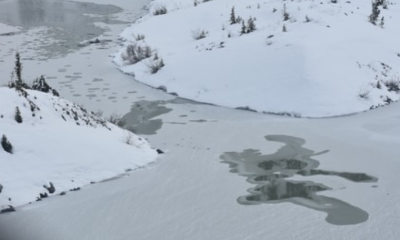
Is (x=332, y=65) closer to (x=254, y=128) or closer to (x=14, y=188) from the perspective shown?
(x=254, y=128)

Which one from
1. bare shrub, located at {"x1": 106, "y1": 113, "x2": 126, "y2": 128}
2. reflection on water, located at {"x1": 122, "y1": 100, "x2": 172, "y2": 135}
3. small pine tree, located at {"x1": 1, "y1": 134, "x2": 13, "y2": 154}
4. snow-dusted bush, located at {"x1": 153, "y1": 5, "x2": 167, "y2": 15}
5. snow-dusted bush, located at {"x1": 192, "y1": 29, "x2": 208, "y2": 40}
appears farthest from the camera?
snow-dusted bush, located at {"x1": 153, "y1": 5, "x2": 167, "y2": 15}

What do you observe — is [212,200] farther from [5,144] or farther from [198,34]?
[198,34]

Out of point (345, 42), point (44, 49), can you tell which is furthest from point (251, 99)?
point (44, 49)

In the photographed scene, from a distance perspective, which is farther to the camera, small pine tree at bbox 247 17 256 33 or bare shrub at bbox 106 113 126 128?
small pine tree at bbox 247 17 256 33

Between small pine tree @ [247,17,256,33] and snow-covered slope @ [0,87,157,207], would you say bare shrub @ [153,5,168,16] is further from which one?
snow-covered slope @ [0,87,157,207]

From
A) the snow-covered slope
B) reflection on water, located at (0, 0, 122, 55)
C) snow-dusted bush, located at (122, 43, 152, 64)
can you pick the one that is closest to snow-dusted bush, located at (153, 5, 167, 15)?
reflection on water, located at (0, 0, 122, 55)

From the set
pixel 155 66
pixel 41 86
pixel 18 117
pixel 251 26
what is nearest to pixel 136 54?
pixel 155 66
